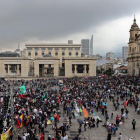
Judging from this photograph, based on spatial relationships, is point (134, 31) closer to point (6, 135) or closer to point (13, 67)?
point (13, 67)

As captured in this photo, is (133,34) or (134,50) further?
(133,34)

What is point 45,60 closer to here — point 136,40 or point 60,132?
point 136,40

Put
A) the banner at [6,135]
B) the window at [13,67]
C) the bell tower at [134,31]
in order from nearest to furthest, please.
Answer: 1. the banner at [6,135]
2. the bell tower at [134,31]
3. the window at [13,67]

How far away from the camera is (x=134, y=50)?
2472 inches

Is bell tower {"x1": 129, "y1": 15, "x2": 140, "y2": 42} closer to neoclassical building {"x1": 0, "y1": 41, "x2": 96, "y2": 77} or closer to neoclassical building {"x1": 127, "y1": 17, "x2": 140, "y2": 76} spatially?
neoclassical building {"x1": 127, "y1": 17, "x2": 140, "y2": 76}

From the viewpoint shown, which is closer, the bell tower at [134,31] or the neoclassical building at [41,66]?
the neoclassical building at [41,66]

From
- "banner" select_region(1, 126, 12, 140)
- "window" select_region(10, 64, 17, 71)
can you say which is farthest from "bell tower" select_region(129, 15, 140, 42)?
"banner" select_region(1, 126, 12, 140)

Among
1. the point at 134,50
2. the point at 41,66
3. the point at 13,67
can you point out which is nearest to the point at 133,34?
the point at 134,50

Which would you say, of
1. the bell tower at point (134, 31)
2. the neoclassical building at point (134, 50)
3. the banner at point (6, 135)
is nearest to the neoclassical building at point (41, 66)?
the neoclassical building at point (134, 50)

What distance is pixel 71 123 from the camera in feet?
59.8

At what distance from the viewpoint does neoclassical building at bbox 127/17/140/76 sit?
60.1 m

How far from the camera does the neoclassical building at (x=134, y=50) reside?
197 feet

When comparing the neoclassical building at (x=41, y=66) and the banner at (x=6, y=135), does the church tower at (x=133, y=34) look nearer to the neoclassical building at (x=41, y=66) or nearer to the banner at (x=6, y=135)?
the neoclassical building at (x=41, y=66)

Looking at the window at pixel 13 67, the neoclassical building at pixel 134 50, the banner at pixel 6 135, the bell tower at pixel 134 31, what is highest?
the bell tower at pixel 134 31
